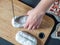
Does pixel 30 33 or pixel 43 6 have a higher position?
pixel 43 6

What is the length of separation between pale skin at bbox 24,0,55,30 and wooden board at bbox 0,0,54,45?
5 cm

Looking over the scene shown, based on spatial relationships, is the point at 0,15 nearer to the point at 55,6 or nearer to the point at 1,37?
the point at 1,37

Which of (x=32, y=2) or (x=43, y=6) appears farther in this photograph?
(x=32, y=2)

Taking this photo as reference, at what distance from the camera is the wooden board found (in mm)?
971

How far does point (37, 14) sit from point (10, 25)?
15cm

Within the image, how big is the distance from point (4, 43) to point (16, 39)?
59mm

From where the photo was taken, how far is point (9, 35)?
973 millimetres

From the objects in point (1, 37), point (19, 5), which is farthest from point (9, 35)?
point (19, 5)

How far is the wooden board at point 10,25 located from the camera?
0.97 m

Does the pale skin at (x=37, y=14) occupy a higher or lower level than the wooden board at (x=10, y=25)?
higher

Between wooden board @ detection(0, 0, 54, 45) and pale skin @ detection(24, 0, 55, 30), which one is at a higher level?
pale skin @ detection(24, 0, 55, 30)

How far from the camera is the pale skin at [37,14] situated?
2.89 feet

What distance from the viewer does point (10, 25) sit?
989 millimetres

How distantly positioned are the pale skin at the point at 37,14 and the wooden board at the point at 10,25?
0.05 meters
